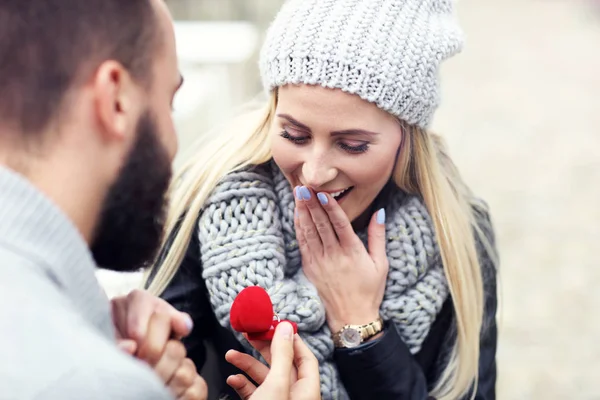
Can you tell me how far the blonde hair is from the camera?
1867 millimetres

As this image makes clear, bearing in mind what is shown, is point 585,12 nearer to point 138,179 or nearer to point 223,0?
point 223,0

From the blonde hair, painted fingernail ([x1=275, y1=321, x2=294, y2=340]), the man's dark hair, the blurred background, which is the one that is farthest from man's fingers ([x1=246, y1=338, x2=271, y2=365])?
the blurred background

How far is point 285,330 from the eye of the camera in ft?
4.72

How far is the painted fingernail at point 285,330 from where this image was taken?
1.43 meters

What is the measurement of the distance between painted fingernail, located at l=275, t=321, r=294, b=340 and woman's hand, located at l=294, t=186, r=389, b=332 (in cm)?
39

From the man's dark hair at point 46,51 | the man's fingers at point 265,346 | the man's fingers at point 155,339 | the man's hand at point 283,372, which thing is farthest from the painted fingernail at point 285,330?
the man's dark hair at point 46,51

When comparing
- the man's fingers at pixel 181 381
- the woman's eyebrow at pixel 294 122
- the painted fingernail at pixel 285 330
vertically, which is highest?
the woman's eyebrow at pixel 294 122

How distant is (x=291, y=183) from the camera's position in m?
1.86

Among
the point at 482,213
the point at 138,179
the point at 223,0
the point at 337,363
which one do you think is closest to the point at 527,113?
the point at 223,0

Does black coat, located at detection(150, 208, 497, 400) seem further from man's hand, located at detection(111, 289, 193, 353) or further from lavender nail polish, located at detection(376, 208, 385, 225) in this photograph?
man's hand, located at detection(111, 289, 193, 353)

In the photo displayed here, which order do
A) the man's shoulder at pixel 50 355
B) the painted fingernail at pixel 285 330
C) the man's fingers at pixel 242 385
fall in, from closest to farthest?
the man's shoulder at pixel 50 355, the painted fingernail at pixel 285 330, the man's fingers at pixel 242 385

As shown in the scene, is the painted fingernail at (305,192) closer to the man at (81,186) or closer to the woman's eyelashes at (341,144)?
the woman's eyelashes at (341,144)

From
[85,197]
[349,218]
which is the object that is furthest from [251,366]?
[85,197]

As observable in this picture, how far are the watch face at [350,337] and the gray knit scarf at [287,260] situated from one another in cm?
3
